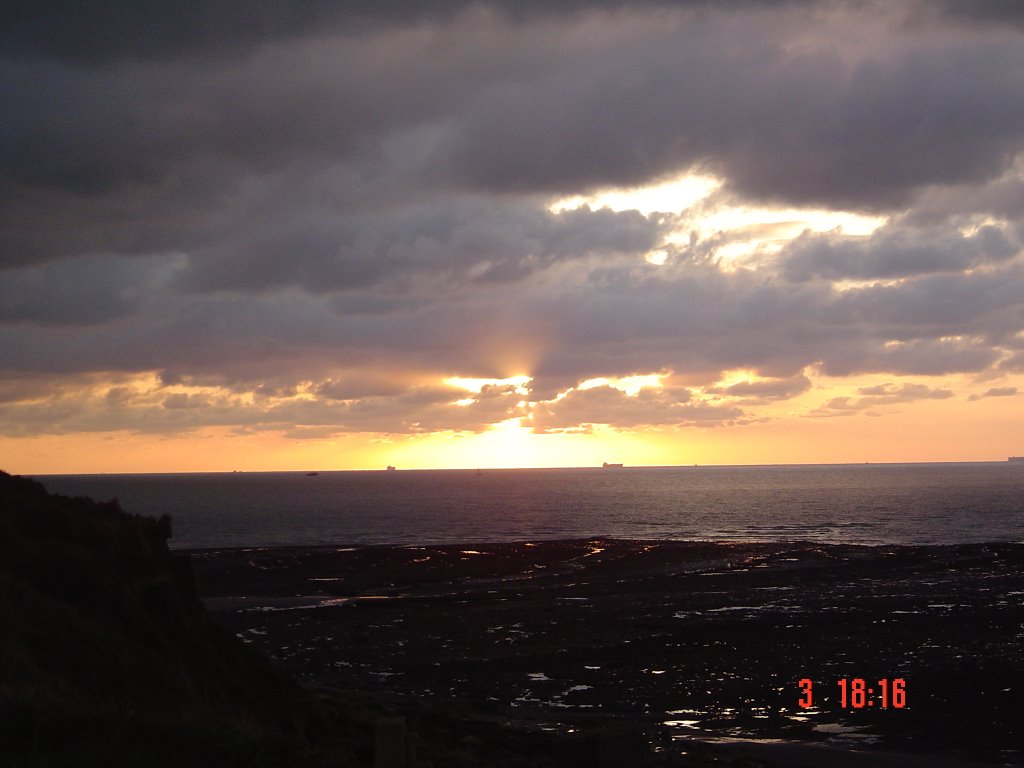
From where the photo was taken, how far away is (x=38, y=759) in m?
10.3

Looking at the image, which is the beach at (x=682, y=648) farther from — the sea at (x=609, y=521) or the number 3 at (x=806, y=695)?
the sea at (x=609, y=521)

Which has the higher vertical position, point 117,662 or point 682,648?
point 117,662

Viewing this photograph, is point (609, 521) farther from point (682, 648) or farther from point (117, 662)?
point (117, 662)

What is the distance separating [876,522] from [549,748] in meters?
103
